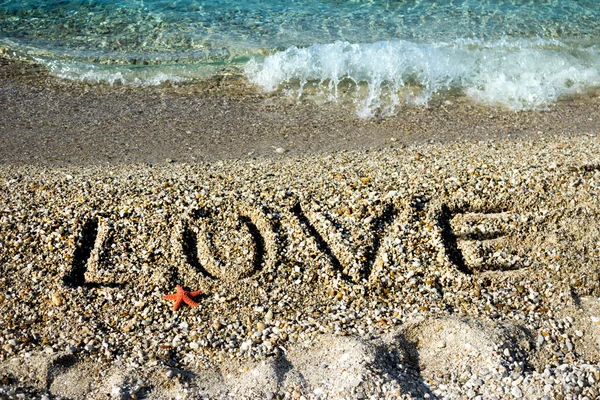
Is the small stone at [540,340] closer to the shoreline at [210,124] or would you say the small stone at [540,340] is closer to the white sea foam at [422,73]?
the shoreline at [210,124]

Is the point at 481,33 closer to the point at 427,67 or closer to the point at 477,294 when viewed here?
the point at 427,67

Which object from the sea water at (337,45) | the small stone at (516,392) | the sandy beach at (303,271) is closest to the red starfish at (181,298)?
the sandy beach at (303,271)

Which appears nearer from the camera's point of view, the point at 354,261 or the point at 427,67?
the point at 354,261

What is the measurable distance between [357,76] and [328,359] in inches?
203

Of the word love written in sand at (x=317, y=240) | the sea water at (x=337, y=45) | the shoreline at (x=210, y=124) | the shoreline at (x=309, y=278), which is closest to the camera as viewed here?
the shoreline at (x=309, y=278)

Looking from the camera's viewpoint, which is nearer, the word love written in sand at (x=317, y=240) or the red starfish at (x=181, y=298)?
the red starfish at (x=181, y=298)

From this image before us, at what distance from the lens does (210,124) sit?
6.96 m

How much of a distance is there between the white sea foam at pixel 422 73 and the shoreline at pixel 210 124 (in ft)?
0.88

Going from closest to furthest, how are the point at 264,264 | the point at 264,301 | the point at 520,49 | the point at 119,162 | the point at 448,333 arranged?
the point at 448,333 < the point at 264,301 < the point at 264,264 < the point at 119,162 < the point at 520,49

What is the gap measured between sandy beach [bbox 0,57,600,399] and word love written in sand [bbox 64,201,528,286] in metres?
→ 0.01

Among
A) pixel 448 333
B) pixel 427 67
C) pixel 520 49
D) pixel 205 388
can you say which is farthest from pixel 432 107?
pixel 205 388

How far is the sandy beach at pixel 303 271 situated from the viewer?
3.48 metres

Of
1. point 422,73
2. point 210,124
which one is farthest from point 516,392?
point 422,73

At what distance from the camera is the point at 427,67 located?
8.17m
